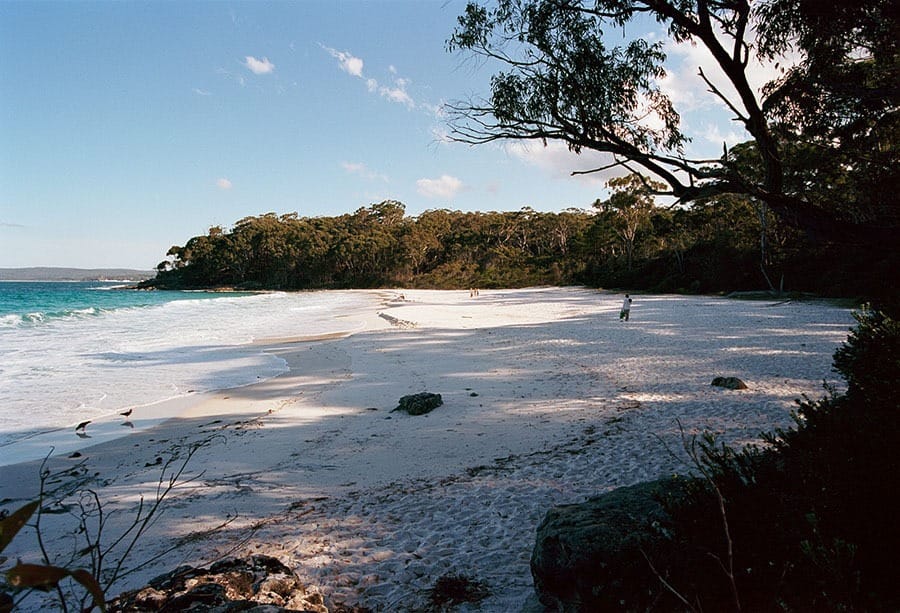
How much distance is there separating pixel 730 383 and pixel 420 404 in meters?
5.13

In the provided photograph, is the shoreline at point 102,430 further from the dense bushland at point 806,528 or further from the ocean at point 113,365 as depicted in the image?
the dense bushland at point 806,528

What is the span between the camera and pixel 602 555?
2.71 m

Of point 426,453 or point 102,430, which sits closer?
point 426,453

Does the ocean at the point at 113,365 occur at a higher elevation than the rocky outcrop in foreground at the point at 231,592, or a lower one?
lower

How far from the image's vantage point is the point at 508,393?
848cm

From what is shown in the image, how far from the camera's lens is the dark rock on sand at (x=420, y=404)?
749 cm

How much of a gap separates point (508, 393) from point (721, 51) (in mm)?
5742

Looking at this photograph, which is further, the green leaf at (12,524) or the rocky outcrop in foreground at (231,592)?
the rocky outcrop in foreground at (231,592)

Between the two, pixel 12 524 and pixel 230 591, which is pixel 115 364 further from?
pixel 12 524

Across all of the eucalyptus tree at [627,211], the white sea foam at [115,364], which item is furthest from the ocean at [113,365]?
the eucalyptus tree at [627,211]

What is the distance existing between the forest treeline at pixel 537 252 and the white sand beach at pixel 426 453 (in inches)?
115

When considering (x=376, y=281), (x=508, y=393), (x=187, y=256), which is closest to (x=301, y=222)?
(x=187, y=256)

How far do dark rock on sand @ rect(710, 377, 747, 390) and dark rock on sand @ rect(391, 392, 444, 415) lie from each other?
4704mm

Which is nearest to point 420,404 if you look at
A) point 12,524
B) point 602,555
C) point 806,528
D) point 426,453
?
point 426,453
